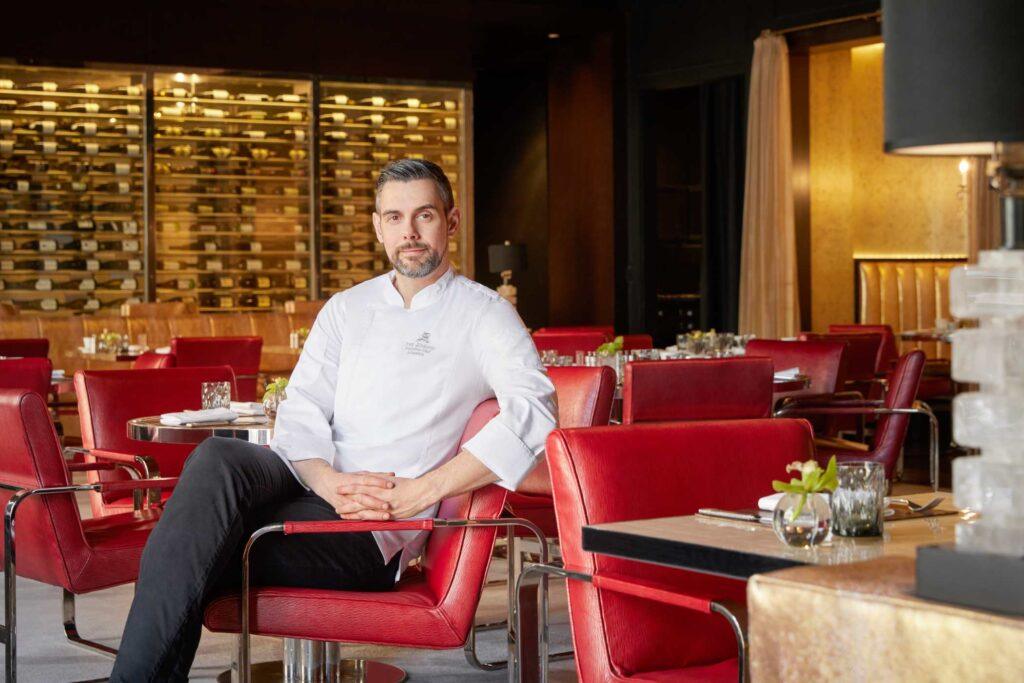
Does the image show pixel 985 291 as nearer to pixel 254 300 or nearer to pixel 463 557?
pixel 463 557

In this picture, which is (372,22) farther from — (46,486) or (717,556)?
(717,556)

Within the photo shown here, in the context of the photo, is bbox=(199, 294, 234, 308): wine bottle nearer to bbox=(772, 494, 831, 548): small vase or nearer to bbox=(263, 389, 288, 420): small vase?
bbox=(263, 389, 288, 420): small vase

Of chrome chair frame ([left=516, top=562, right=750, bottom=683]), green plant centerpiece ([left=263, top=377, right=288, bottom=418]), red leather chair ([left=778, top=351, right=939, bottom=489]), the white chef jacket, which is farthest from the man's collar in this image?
red leather chair ([left=778, top=351, right=939, bottom=489])

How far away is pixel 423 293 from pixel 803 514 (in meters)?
1.63

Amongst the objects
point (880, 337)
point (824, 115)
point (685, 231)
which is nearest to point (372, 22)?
point (685, 231)

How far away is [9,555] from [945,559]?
2.48 metres

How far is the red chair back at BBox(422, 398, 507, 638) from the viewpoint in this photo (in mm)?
2809

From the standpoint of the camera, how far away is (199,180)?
13.5 metres

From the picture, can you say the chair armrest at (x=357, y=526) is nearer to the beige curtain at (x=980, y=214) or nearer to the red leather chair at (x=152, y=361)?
the red leather chair at (x=152, y=361)

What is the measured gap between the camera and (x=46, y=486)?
3.28 meters

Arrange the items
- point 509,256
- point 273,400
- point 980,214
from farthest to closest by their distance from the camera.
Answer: point 509,256, point 980,214, point 273,400

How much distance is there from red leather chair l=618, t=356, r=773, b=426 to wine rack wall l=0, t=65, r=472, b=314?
9.54m

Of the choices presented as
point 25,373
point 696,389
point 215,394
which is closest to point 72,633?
point 215,394

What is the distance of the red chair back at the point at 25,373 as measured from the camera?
5098 millimetres
